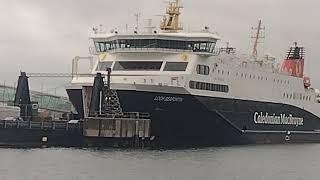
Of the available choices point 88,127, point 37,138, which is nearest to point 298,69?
point 88,127

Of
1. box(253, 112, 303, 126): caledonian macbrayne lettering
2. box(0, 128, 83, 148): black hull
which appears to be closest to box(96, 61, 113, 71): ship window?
box(0, 128, 83, 148): black hull

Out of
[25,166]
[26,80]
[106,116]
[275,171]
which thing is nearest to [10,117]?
[26,80]

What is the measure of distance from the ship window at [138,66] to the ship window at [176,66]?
639 millimetres

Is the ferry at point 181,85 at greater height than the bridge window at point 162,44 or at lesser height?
lesser

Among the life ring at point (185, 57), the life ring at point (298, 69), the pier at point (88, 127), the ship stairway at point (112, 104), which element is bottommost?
the pier at point (88, 127)

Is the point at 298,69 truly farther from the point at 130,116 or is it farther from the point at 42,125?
the point at 42,125

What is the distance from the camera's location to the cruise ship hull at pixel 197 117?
A: 5322 cm

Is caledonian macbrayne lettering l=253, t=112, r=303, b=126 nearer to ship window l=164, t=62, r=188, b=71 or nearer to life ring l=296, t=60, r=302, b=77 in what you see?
life ring l=296, t=60, r=302, b=77

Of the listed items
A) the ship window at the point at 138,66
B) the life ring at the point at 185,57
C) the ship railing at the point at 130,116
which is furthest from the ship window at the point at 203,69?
the ship railing at the point at 130,116

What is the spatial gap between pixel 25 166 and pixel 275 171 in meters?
15.0

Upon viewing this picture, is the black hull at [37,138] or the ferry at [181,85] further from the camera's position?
the ferry at [181,85]

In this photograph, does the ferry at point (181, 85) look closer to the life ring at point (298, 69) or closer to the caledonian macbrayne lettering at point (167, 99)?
the caledonian macbrayne lettering at point (167, 99)

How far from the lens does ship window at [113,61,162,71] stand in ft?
183

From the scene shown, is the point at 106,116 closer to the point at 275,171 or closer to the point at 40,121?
the point at 40,121
